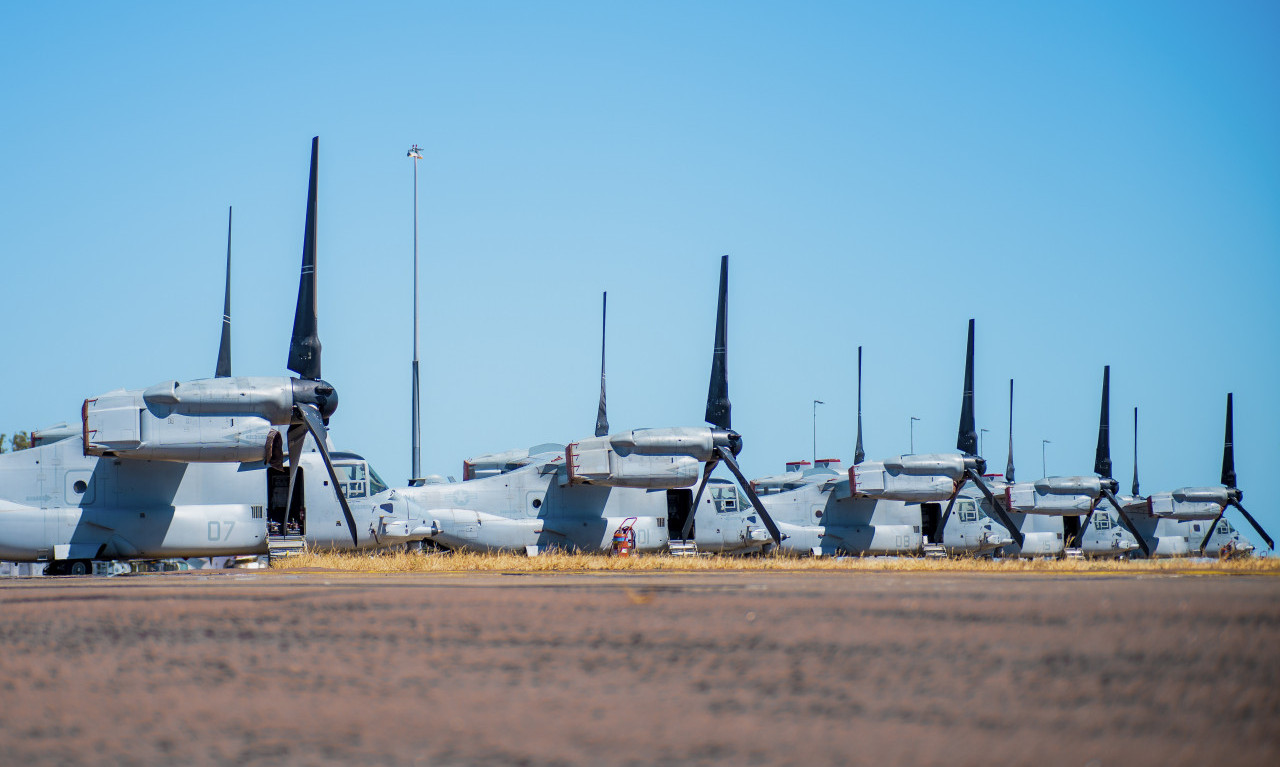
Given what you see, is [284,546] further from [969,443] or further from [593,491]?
[969,443]

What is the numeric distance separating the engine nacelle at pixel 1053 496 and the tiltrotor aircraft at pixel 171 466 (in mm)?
35609

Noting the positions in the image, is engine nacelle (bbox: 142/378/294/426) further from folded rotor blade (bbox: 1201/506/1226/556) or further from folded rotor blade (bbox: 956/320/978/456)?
folded rotor blade (bbox: 1201/506/1226/556)

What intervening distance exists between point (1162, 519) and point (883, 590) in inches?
2223

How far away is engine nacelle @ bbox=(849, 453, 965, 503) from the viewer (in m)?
39.4

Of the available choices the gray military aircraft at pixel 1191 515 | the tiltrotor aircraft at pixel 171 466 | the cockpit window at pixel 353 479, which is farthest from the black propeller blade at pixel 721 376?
the gray military aircraft at pixel 1191 515

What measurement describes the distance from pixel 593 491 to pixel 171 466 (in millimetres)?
13303

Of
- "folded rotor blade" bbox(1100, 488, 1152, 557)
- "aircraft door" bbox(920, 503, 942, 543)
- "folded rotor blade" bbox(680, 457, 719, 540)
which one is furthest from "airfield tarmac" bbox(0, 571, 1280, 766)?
"folded rotor blade" bbox(1100, 488, 1152, 557)

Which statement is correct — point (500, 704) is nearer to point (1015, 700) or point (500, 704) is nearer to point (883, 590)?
point (1015, 700)

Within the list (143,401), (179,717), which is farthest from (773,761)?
(143,401)

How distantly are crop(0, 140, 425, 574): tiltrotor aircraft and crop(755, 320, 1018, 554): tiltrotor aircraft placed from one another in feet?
68.2

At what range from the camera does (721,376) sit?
35.5 m

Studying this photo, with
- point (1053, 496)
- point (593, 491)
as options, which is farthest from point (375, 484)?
point (1053, 496)

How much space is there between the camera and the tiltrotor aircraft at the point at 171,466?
21156 millimetres

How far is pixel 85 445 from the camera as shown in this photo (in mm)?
20938
